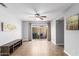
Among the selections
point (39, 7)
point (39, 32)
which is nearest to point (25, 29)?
point (39, 32)

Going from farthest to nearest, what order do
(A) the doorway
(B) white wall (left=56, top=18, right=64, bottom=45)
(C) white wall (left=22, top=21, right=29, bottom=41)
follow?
(A) the doorway → (C) white wall (left=22, top=21, right=29, bottom=41) → (B) white wall (left=56, top=18, right=64, bottom=45)

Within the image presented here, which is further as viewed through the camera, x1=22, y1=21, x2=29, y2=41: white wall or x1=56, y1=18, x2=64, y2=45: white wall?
x1=22, y1=21, x2=29, y2=41: white wall

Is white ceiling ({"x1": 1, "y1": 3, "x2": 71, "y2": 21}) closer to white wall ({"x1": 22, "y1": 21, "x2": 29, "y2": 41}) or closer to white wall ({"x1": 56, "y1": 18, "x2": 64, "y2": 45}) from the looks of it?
white wall ({"x1": 56, "y1": 18, "x2": 64, "y2": 45})

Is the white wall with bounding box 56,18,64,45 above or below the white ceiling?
below

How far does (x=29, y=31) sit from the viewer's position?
12.8 meters

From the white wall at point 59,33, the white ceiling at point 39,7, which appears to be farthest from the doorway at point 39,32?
the white ceiling at point 39,7

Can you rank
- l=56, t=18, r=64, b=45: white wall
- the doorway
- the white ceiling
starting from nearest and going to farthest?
the white ceiling < l=56, t=18, r=64, b=45: white wall < the doorway

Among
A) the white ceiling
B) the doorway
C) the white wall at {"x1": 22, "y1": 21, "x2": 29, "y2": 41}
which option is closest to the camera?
the white ceiling

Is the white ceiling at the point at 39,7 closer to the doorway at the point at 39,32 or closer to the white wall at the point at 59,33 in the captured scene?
the white wall at the point at 59,33

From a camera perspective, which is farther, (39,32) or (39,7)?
(39,32)

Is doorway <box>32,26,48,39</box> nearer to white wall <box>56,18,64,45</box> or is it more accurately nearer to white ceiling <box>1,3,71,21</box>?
white wall <box>56,18,64,45</box>

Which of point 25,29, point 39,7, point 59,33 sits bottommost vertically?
point 59,33

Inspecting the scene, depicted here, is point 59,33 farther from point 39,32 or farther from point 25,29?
point 39,32

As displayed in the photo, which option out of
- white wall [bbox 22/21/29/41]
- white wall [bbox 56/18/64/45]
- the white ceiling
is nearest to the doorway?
white wall [bbox 22/21/29/41]
